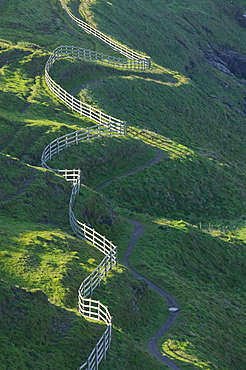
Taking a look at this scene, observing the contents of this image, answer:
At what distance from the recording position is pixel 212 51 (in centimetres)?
13562

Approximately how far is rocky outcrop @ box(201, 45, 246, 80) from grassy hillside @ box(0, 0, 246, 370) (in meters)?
5.69

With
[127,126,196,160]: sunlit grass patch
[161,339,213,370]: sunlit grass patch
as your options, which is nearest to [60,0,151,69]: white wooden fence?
[127,126,196,160]: sunlit grass patch

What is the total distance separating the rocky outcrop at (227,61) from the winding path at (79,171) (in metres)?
31.8

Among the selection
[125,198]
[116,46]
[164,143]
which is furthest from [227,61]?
[125,198]

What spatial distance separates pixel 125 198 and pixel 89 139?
8.32 meters

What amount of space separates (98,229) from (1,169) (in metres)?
8.75

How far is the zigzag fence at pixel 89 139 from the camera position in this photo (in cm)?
3491

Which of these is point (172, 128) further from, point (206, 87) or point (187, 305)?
point (187, 305)

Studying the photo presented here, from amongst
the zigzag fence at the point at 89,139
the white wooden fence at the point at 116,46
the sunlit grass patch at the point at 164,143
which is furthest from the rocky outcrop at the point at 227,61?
the sunlit grass patch at the point at 164,143

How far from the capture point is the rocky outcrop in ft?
433

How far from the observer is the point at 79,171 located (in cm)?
5347

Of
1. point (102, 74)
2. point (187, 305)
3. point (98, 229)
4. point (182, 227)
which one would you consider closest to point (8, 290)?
point (187, 305)

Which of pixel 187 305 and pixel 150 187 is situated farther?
pixel 150 187

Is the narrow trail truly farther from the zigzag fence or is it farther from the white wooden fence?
the white wooden fence
